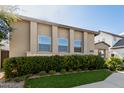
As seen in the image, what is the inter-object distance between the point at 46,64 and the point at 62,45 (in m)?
3.67

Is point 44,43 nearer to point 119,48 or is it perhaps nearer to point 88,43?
point 88,43

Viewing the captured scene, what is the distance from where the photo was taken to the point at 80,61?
44.6ft

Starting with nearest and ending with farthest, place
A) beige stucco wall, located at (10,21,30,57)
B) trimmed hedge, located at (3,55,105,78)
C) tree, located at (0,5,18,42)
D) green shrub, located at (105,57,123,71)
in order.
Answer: trimmed hedge, located at (3,55,105,78)
tree, located at (0,5,18,42)
beige stucco wall, located at (10,21,30,57)
green shrub, located at (105,57,123,71)

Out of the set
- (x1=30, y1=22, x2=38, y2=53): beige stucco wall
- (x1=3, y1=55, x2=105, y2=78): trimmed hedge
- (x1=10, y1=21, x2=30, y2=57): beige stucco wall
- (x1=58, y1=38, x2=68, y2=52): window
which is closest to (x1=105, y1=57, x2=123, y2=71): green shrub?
(x1=3, y1=55, x2=105, y2=78): trimmed hedge

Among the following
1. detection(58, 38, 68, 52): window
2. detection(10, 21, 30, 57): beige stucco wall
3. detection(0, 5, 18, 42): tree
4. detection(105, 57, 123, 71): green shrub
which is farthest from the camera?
detection(105, 57, 123, 71): green shrub

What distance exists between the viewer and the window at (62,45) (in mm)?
14773

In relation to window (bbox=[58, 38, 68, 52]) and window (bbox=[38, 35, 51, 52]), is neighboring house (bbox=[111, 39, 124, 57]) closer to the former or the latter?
window (bbox=[58, 38, 68, 52])

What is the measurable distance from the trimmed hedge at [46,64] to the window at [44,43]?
6.57 feet

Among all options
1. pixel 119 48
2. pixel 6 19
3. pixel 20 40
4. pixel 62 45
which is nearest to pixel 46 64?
pixel 20 40

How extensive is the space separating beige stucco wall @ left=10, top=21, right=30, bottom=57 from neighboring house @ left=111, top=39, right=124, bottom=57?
20083mm

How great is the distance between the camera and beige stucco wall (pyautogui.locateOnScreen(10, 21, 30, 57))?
13.0 meters

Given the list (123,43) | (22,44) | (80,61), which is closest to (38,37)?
(22,44)

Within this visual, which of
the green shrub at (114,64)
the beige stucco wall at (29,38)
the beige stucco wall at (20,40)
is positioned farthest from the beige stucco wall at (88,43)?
the beige stucco wall at (20,40)

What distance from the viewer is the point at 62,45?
15.0 meters
